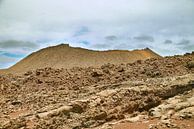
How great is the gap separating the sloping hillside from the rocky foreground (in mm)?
15150

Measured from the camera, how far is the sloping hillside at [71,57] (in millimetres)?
30266

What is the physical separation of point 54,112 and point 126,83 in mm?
2463

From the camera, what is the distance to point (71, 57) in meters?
30.9

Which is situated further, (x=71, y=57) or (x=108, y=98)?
(x=71, y=57)

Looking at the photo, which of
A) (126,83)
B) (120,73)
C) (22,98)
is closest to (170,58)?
(120,73)

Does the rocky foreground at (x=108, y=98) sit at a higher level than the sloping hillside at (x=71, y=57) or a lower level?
lower

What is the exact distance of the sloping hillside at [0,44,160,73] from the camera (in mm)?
30266

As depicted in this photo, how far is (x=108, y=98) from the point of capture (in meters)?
10.5

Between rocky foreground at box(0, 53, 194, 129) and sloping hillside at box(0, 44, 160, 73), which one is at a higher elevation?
sloping hillside at box(0, 44, 160, 73)

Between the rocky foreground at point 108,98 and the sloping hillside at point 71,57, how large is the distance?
15.2 m

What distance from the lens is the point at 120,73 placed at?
13805 mm

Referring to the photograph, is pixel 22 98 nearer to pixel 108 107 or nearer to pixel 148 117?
pixel 108 107

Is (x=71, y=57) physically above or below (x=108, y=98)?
above

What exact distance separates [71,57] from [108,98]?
20.5m
